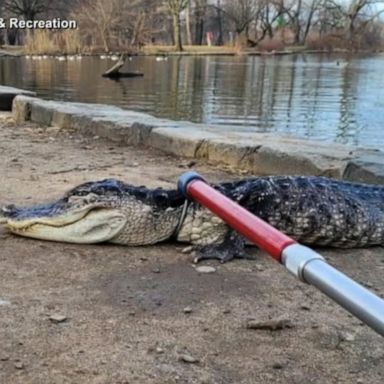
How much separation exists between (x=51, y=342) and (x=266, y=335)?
0.86 m

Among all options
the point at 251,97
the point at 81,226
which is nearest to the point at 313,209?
the point at 81,226

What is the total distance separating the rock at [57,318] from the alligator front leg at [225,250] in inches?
39.1

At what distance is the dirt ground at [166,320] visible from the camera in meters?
2.36

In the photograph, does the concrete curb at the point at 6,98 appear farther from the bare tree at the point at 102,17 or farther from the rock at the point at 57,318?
the bare tree at the point at 102,17

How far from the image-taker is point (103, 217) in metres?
3.66

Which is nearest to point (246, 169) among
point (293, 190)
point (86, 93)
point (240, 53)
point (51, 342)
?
point (293, 190)

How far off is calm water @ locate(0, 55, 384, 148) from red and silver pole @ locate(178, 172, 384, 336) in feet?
27.5

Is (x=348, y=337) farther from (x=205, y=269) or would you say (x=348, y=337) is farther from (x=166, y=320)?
(x=205, y=269)

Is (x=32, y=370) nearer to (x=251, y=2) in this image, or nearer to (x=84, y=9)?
(x=84, y=9)

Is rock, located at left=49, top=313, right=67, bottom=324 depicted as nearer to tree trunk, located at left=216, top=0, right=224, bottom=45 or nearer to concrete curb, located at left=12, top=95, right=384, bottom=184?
concrete curb, located at left=12, top=95, right=384, bottom=184

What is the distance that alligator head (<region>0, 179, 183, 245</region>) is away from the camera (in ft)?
12.0

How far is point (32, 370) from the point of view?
230 cm

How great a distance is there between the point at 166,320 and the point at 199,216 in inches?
44.0

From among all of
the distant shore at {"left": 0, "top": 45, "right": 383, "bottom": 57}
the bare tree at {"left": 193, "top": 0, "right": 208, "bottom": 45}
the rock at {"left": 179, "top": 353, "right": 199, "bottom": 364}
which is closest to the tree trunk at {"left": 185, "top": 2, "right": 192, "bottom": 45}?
the bare tree at {"left": 193, "top": 0, "right": 208, "bottom": 45}
